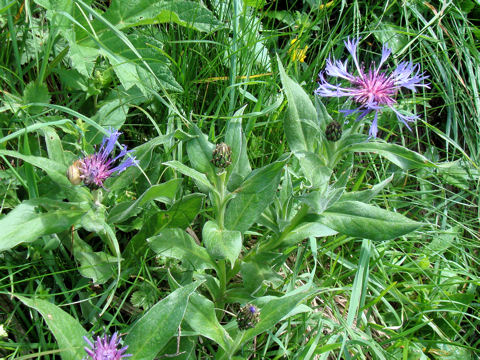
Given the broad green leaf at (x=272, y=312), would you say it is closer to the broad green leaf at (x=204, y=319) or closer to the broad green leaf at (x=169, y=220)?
the broad green leaf at (x=204, y=319)

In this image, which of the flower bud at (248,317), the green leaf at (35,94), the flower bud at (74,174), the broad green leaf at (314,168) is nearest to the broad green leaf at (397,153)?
the broad green leaf at (314,168)

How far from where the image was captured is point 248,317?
1.60m

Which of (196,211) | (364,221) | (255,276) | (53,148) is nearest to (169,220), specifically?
(196,211)

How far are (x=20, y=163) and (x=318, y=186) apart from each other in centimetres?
124

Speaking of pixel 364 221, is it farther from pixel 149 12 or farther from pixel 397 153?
pixel 149 12

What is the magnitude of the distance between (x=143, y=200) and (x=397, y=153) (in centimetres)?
94

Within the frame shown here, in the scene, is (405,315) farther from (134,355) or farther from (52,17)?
(52,17)

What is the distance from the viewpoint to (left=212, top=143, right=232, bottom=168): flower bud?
66.0 inches

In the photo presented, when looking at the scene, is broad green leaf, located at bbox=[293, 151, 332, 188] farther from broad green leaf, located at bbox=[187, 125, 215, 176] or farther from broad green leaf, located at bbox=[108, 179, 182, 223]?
broad green leaf, located at bbox=[108, 179, 182, 223]

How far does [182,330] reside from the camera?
1.75m

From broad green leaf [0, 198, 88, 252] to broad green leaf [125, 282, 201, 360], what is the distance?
426mm

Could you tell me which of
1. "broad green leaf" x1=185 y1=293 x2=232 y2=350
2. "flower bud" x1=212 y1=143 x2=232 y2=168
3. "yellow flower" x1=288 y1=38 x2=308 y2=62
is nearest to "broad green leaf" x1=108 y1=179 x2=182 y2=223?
"flower bud" x1=212 y1=143 x2=232 y2=168

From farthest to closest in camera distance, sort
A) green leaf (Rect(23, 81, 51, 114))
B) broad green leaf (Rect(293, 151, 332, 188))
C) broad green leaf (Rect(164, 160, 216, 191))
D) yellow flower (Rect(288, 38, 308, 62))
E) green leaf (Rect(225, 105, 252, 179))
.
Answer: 1. yellow flower (Rect(288, 38, 308, 62))
2. green leaf (Rect(23, 81, 51, 114))
3. green leaf (Rect(225, 105, 252, 179))
4. broad green leaf (Rect(293, 151, 332, 188))
5. broad green leaf (Rect(164, 160, 216, 191))

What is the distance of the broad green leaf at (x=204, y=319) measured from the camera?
1680 mm
